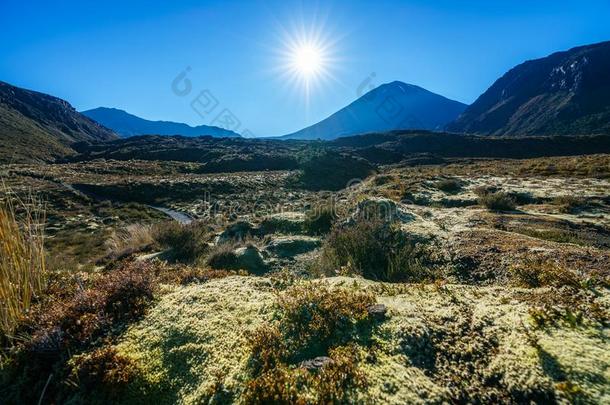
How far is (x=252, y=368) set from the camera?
2926 millimetres

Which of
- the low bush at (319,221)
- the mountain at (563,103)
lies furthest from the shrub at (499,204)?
the mountain at (563,103)

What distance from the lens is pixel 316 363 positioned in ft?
9.37

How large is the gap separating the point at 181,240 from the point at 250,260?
3.26 m

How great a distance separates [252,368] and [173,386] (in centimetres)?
75

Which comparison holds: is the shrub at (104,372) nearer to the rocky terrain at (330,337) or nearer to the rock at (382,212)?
the rocky terrain at (330,337)

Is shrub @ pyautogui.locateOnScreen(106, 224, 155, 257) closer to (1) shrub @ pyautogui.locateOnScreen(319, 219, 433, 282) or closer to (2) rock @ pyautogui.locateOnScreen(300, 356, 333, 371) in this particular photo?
(1) shrub @ pyautogui.locateOnScreen(319, 219, 433, 282)

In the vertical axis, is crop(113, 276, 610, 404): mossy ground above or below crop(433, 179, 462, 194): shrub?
above

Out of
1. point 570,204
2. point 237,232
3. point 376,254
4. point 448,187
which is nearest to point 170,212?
point 237,232

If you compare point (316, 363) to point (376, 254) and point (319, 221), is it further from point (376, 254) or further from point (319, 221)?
point (319, 221)

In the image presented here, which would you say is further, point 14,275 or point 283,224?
point 283,224

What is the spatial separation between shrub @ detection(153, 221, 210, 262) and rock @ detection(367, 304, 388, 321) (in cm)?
816

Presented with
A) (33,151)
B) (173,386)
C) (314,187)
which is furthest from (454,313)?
(33,151)

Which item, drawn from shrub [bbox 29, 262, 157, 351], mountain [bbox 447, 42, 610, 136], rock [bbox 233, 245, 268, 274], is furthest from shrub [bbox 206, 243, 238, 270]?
mountain [bbox 447, 42, 610, 136]

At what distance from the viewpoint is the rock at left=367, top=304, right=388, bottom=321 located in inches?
138
